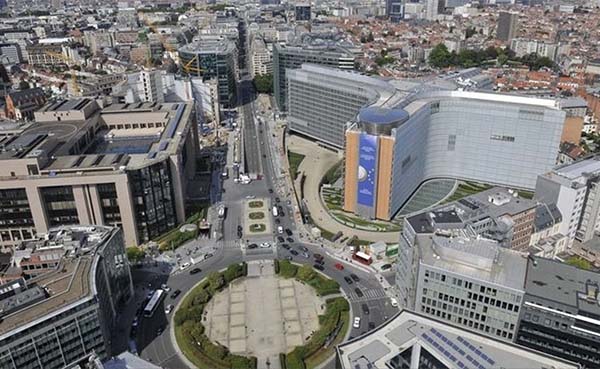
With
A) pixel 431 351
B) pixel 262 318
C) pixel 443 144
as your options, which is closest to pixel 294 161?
pixel 443 144

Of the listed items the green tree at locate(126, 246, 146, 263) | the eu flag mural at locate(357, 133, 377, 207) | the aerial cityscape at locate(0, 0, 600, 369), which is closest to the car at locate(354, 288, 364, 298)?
the aerial cityscape at locate(0, 0, 600, 369)

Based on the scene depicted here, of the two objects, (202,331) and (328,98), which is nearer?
(202,331)

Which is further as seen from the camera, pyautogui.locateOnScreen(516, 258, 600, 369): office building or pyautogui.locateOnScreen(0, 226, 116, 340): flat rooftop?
pyautogui.locateOnScreen(0, 226, 116, 340): flat rooftop

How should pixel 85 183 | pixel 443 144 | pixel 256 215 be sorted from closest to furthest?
pixel 85 183 < pixel 256 215 < pixel 443 144

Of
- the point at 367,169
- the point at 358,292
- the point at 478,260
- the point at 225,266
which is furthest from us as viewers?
the point at 367,169

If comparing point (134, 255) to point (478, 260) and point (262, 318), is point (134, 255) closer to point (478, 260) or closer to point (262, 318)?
point (262, 318)

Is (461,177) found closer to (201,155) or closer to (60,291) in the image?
(201,155)

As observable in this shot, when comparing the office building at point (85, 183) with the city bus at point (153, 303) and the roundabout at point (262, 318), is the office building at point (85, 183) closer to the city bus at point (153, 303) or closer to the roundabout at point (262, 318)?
the city bus at point (153, 303)

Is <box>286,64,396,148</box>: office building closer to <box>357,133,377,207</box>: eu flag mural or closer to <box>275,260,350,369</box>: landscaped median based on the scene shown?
<box>357,133,377,207</box>: eu flag mural
